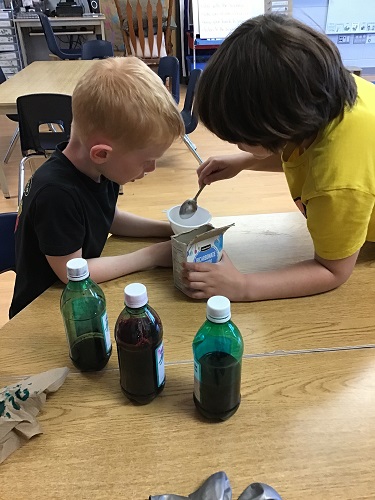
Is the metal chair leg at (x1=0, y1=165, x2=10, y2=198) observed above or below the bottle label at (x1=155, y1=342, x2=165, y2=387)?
below

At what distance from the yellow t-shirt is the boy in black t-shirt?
0.95 feet

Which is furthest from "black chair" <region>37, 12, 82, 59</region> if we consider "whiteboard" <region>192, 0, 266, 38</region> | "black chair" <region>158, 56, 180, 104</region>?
"black chair" <region>158, 56, 180, 104</region>

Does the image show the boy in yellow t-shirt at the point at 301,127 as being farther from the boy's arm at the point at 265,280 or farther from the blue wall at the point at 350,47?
the blue wall at the point at 350,47

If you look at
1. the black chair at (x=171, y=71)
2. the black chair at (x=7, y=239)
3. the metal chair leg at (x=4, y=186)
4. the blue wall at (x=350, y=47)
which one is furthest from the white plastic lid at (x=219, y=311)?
the blue wall at (x=350, y=47)

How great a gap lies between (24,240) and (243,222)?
53 cm

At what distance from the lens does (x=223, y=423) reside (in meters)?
0.64

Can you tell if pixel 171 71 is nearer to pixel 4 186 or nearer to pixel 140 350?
pixel 4 186

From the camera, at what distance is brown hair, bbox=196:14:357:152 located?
73cm

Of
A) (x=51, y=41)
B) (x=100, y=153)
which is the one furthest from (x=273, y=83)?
(x=51, y=41)

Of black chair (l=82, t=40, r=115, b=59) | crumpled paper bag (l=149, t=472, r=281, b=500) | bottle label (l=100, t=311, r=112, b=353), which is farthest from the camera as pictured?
black chair (l=82, t=40, r=115, b=59)

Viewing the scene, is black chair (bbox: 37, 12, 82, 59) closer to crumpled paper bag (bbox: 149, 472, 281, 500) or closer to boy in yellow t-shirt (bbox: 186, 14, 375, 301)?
boy in yellow t-shirt (bbox: 186, 14, 375, 301)

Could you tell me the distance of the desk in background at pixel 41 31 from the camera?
4.71m

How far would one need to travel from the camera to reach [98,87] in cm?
82

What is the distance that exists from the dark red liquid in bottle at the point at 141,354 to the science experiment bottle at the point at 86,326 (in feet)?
0.25
